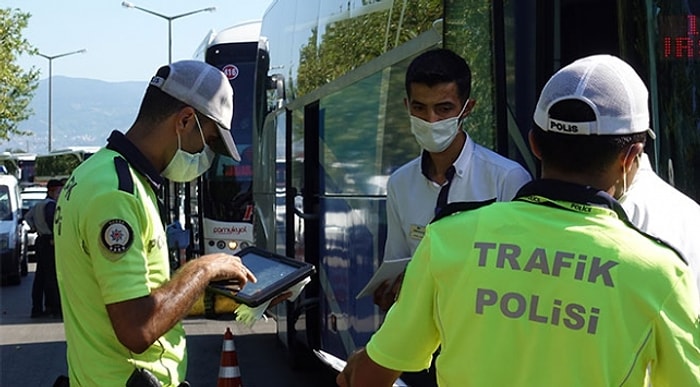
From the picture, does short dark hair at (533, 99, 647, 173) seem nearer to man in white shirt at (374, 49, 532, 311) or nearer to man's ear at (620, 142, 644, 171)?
man's ear at (620, 142, 644, 171)

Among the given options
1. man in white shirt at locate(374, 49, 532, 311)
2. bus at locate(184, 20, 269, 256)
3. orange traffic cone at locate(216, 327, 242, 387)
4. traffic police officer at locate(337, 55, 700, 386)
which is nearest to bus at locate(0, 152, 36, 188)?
bus at locate(184, 20, 269, 256)

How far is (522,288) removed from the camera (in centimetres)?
193

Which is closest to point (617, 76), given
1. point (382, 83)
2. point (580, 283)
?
point (580, 283)

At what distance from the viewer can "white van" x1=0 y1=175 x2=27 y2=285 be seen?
60.6 ft

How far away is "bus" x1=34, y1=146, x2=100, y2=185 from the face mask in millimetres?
39403

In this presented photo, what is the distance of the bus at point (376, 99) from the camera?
3674 millimetres

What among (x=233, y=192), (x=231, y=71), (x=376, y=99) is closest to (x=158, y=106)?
(x=376, y=99)

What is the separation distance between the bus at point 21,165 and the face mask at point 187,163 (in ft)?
170

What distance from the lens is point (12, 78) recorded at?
109 feet

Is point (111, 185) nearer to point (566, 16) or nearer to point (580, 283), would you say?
point (580, 283)

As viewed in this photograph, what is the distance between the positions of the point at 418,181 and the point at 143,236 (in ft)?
4.54

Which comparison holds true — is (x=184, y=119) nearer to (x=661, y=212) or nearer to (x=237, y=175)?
(x=661, y=212)

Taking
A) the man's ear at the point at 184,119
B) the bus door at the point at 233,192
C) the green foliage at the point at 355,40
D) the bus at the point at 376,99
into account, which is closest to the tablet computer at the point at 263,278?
the man's ear at the point at 184,119

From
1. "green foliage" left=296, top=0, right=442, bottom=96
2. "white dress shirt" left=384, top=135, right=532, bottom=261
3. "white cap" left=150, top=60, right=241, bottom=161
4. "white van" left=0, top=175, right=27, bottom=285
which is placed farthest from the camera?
"white van" left=0, top=175, right=27, bottom=285
